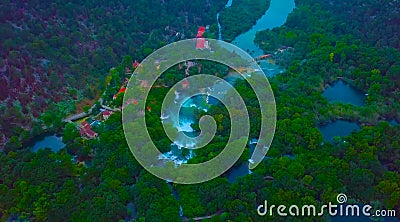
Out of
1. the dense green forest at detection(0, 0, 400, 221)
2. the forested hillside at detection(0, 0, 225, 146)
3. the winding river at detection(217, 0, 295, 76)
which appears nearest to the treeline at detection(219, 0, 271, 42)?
the winding river at detection(217, 0, 295, 76)

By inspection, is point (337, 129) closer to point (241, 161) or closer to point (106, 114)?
point (241, 161)

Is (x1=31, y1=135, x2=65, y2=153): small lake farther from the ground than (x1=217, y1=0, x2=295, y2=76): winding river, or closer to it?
closer to it

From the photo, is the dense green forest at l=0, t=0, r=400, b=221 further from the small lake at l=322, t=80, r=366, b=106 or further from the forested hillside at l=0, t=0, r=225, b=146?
the forested hillside at l=0, t=0, r=225, b=146

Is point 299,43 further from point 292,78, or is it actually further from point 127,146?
point 127,146

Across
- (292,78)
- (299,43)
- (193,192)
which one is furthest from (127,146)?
(299,43)

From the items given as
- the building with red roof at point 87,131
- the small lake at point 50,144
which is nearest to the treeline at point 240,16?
the building with red roof at point 87,131
